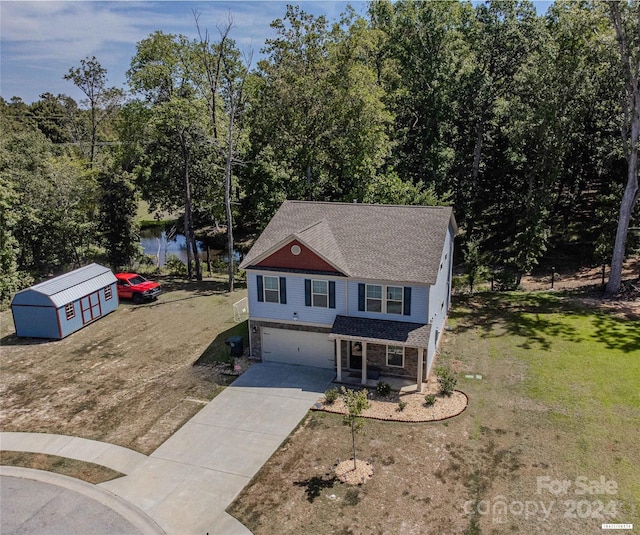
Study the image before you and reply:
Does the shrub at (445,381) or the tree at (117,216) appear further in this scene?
the tree at (117,216)

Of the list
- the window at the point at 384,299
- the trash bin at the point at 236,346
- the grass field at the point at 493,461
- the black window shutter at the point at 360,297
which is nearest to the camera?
the grass field at the point at 493,461

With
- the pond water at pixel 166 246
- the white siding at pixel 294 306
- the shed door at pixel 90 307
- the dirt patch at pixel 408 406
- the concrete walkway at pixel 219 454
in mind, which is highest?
the white siding at pixel 294 306

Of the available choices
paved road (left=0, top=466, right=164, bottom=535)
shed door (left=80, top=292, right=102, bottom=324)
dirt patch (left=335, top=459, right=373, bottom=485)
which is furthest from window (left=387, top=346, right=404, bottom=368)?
shed door (left=80, top=292, right=102, bottom=324)

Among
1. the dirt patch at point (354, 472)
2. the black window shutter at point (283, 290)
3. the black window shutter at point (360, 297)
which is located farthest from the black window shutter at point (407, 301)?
the dirt patch at point (354, 472)

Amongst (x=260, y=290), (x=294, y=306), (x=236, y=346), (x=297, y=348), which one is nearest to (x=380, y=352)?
(x=297, y=348)

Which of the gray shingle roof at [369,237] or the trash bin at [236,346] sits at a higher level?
the gray shingle roof at [369,237]

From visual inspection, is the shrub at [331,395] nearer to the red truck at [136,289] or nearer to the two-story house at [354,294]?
the two-story house at [354,294]

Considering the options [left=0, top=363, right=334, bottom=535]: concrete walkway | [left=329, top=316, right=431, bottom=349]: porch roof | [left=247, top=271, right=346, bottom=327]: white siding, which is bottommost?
[left=0, top=363, right=334, bottom=535]: concrete walkway

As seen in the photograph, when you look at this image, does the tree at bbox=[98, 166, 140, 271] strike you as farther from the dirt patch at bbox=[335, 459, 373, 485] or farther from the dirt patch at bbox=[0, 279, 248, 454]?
the dirt patch at bbox=[335, 459, 373, 485]
